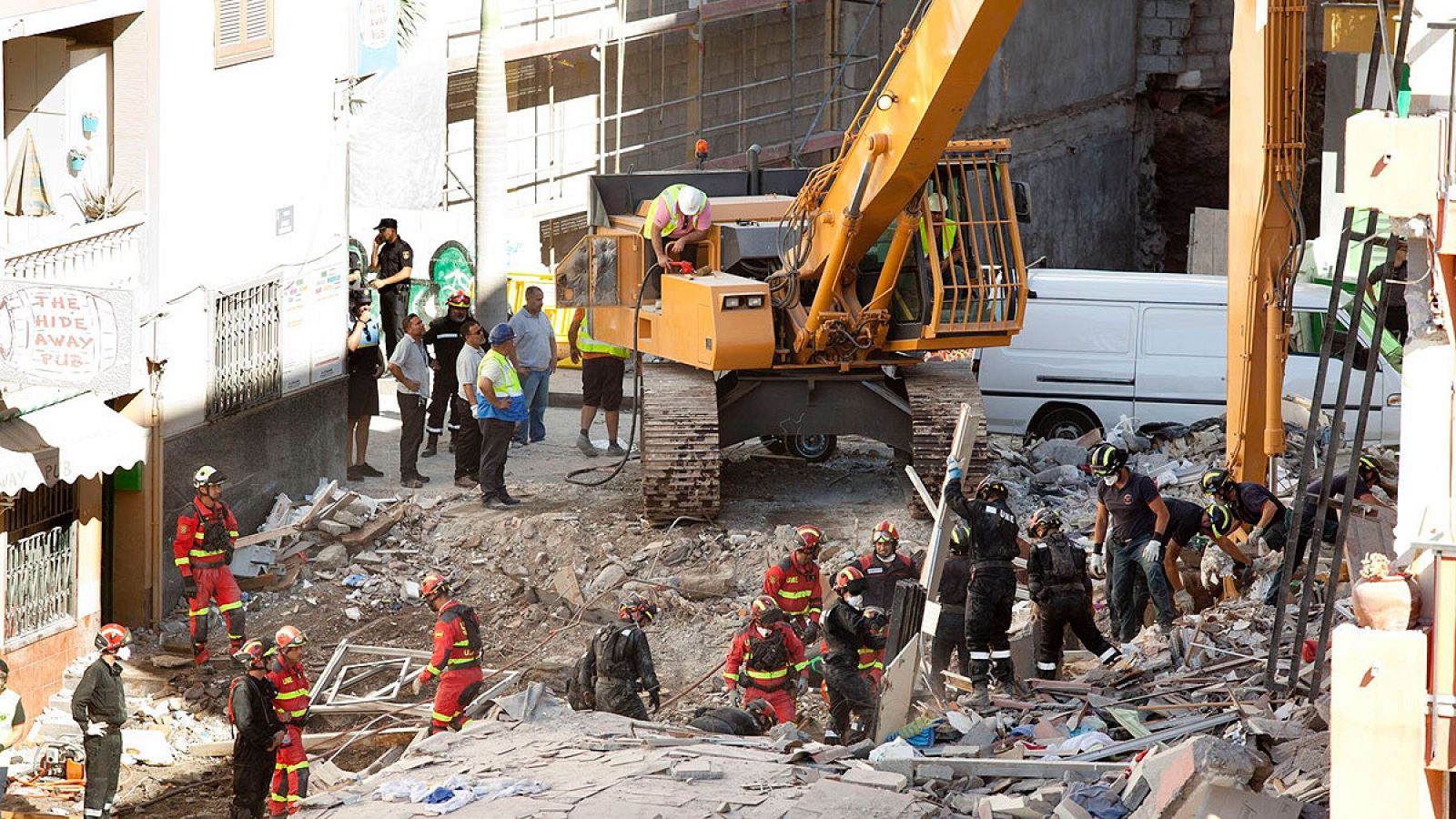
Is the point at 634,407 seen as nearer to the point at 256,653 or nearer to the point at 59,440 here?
the point at 59,440

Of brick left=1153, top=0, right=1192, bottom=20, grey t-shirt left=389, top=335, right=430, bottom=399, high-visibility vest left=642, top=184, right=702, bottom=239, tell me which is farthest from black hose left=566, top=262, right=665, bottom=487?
brick left=1153, top=0, right=1192, bottom=20

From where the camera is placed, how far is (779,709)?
11.9 m

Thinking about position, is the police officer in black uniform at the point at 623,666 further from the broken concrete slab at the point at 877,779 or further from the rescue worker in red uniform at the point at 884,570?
the broken concrete slab at the point at 877,779

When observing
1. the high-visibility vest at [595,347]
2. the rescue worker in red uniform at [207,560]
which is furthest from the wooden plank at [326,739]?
the high-visibility vest at [595,347]

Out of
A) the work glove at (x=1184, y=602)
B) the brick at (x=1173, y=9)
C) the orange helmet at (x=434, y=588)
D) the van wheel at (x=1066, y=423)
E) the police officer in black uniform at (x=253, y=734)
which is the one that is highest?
the brick at (x=1173, y=9)

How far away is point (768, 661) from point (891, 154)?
4522 mm

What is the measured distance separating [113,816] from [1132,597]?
22.1 feet

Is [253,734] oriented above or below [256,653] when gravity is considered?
below

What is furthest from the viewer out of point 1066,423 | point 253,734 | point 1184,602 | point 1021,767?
point 1066,423

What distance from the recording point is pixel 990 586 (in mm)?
12500

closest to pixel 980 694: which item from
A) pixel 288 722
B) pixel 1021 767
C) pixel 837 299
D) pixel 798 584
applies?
pixel 798 584

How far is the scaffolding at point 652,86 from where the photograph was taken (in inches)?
916

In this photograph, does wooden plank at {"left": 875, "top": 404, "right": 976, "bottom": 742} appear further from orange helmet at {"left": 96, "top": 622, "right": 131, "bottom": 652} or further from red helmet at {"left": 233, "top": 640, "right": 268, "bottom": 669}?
orange helmet at {"left": 96, "top": 622, "right": 131, "bottom": 652}

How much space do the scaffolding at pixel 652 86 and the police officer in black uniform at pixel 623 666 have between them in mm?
9982
